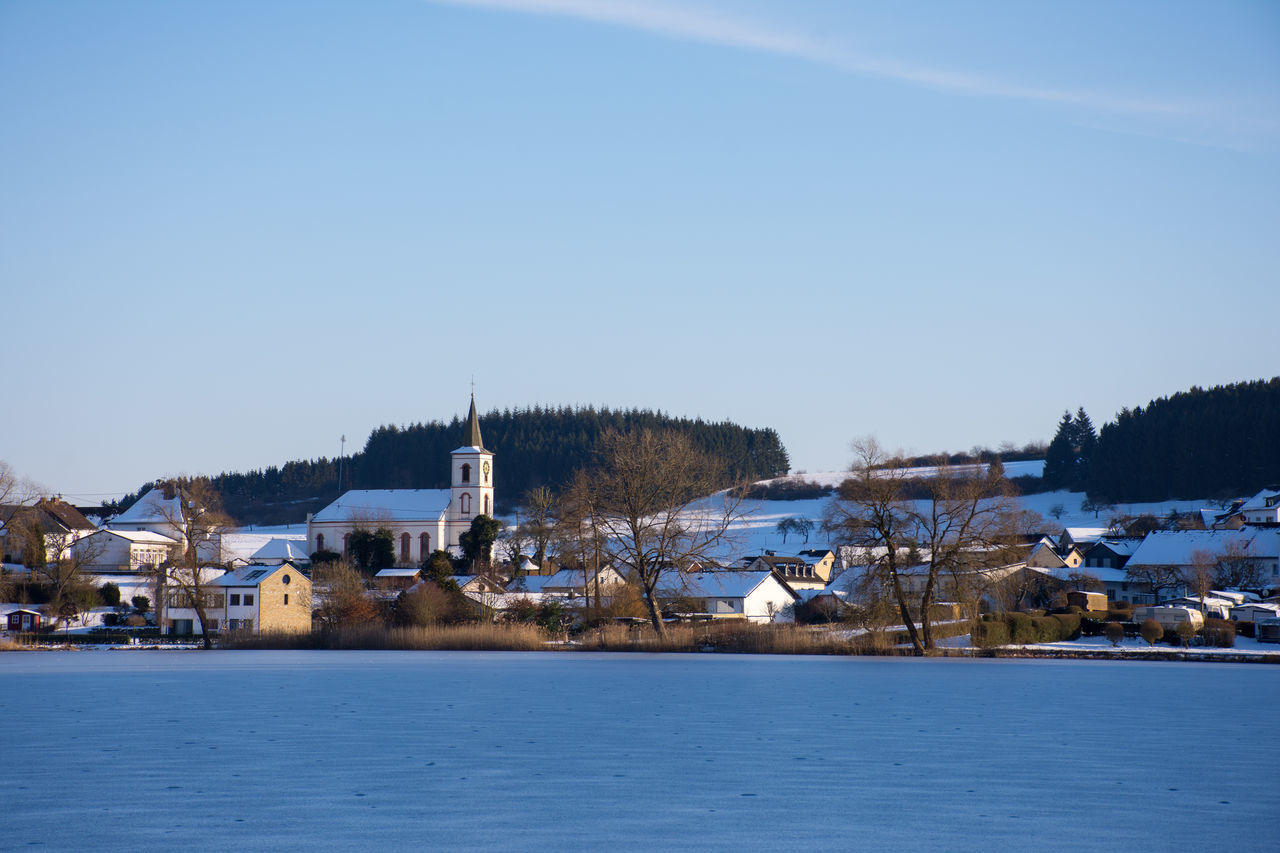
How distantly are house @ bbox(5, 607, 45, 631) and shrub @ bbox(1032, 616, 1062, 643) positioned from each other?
45.3 metres

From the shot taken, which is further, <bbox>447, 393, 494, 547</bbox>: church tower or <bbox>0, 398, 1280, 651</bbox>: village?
<bbox>447, 393, 494, 547</bbox>: church tower

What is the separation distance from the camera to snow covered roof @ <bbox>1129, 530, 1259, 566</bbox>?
79750 millimetres

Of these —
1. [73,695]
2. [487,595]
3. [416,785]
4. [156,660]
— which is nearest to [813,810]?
[416,785]

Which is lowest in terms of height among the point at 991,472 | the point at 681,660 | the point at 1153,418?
the point at 681,660

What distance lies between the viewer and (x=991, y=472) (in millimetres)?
42531

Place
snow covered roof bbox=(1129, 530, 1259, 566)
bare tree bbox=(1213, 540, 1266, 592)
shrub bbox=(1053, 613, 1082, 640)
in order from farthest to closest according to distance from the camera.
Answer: snow covered roof bbox=(1129, 530, 1259, 566) → bare tree bbox=(1213, 540, 1266, 592) → shrub bbox=(1053, 613, 1082, 640)

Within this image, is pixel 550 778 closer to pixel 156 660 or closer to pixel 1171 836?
pixel 1171 836

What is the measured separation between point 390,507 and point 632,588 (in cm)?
6472

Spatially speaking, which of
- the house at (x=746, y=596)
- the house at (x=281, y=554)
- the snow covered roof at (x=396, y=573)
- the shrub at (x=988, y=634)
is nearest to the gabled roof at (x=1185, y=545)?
the house at (x=746, y=596)

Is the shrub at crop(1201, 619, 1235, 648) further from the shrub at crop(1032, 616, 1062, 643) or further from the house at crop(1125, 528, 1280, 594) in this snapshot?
the house at crop(1125, 528, 1280, 594)

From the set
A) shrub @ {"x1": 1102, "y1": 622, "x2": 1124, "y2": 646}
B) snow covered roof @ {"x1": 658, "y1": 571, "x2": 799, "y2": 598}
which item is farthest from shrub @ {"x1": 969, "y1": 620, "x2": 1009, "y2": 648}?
snow covered roof @ {"x1": 658, "y1": 571, "x2": 799, "y2": 598}

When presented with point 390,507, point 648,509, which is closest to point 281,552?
point 390,507

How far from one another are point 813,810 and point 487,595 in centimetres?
5100

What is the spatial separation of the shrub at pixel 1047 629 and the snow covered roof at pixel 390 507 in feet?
235
